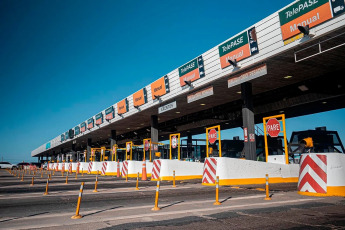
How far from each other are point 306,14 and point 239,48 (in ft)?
14.2

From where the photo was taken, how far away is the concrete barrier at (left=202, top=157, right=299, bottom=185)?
45.0 feet

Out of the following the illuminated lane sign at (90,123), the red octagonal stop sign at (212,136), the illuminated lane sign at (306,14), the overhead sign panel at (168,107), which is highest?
Answer: the illuminated lane sign at (306,14)

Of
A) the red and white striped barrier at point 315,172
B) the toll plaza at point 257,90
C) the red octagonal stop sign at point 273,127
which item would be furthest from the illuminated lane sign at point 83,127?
the red and white striped barrier at point 315,172

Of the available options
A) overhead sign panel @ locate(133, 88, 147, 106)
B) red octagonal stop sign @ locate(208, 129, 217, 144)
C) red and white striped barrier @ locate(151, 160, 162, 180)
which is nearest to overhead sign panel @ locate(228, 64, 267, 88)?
red octagonal stop sign @ locate(208, 129, 217, 144)

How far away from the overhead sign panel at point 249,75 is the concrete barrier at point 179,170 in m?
6.17

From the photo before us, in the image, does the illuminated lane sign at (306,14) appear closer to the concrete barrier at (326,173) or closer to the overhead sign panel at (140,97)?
the concrete barrier at (326,173)

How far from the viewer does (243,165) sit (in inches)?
565

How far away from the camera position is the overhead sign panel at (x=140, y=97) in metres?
26.0

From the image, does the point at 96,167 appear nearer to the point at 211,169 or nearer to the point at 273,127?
the point at 211,169

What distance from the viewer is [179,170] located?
1823cm

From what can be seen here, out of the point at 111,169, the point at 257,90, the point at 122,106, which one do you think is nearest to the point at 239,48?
the point at 257,90

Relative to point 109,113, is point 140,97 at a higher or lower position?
higher

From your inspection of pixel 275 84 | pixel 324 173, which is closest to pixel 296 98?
pixel 275 84

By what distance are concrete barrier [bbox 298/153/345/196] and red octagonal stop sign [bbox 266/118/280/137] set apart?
5221 millimetres
